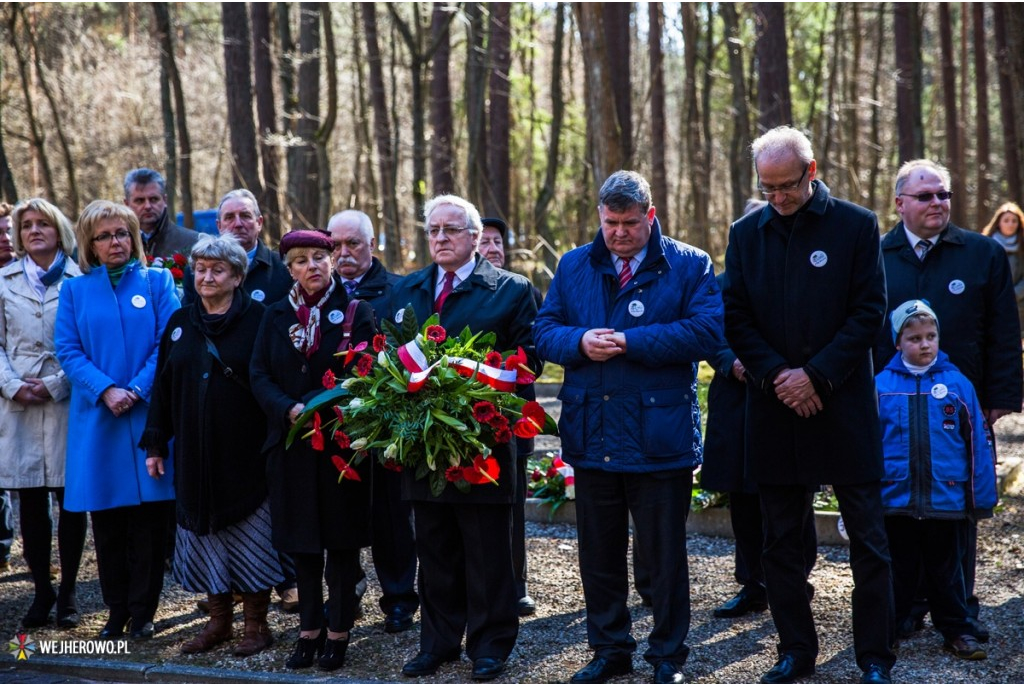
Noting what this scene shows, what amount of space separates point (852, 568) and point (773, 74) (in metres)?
13.6

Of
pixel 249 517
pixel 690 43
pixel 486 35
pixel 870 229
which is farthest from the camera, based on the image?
pixel 690 43

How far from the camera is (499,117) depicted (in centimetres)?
2067

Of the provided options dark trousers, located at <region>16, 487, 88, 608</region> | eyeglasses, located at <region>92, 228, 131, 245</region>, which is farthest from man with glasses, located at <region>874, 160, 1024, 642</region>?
dark trousers, located at <region>16, 487, 88, 608</region>

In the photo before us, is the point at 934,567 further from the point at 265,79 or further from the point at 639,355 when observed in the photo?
the point at 265,79

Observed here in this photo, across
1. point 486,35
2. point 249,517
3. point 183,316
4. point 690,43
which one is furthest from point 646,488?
point 690,43

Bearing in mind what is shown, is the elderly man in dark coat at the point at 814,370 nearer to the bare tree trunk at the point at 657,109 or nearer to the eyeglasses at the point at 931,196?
the eyeglasses at the point at 931,196

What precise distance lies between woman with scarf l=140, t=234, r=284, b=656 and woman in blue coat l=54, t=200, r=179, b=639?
0.39 m

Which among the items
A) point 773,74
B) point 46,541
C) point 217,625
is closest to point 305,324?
point 217,625

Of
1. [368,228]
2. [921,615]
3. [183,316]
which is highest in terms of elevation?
[368,228]

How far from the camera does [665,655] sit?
201 inches

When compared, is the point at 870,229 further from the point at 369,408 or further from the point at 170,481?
the point at 170,481

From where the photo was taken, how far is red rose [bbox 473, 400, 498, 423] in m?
5.06

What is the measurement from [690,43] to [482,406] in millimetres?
18527

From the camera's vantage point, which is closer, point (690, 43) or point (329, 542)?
point (329, 542)
